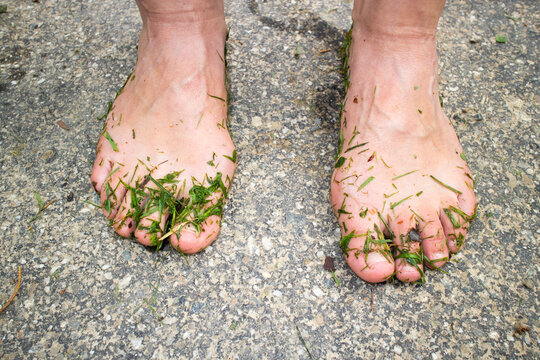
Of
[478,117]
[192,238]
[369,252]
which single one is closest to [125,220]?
[192,238]

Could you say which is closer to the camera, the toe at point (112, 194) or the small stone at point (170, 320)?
the small stone at point (170, 320)

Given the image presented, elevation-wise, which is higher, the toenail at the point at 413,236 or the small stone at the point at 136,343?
the toenail at the point at 413,236

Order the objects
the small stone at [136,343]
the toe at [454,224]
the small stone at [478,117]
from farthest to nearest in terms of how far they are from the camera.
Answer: the small stone at [478,117]
the toe at [454,224]
the small stone at [136,343]

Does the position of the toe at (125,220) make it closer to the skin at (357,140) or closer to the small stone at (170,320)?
the skin at (357,140)

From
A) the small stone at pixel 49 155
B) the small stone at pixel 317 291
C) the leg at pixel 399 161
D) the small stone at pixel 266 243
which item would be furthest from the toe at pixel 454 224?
the small stone at pixel 49 155

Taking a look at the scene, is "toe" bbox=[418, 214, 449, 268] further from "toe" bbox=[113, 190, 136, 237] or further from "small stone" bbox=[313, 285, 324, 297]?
"toe" bbox=[113, 190, 136, 237]

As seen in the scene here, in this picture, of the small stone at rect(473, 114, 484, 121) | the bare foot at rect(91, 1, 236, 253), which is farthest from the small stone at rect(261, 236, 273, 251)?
the small stone at rect(473, 114, 484, 121)
